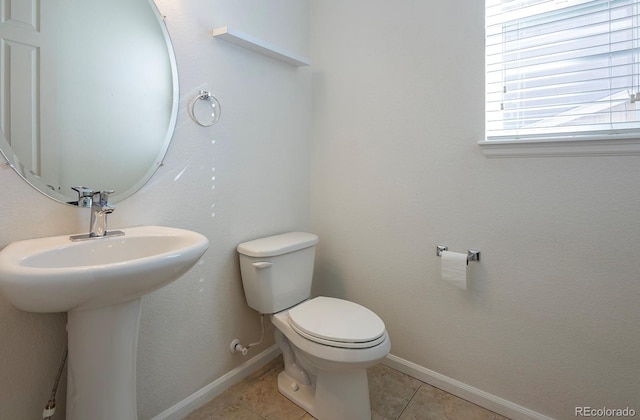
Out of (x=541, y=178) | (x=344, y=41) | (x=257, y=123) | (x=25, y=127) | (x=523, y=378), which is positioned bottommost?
(x=523, y=378)

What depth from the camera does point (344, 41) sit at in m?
1.81

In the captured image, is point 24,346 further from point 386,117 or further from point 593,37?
point 593,37

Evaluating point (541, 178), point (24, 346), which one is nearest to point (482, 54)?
point (541, 178)

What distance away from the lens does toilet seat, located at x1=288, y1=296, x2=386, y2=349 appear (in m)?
1.21

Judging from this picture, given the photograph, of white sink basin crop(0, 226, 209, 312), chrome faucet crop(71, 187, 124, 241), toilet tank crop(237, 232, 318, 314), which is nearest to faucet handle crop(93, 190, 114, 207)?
chrome faucet crop(71, 187, 124, 241)

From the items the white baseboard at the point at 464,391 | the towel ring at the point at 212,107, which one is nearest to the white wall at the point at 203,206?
the towel ring at the point at 212,107

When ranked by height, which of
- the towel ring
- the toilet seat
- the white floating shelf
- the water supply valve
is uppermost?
the white floating shelf

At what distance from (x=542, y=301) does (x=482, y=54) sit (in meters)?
1.09

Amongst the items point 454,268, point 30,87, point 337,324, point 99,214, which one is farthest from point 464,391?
point 30,87

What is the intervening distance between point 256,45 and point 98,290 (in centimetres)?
127

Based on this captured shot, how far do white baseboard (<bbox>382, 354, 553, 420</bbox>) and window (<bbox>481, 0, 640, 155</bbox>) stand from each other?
1149mm

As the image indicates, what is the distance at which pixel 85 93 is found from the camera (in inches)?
42.8

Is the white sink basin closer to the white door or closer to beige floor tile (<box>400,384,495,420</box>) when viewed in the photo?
the white door

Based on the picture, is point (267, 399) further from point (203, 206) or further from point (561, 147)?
point (561, 147)
